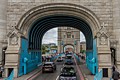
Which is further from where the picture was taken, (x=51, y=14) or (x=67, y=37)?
(x=67, y=37)

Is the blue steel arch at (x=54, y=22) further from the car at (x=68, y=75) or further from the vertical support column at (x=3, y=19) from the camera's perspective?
the car at (x=68, y=75)

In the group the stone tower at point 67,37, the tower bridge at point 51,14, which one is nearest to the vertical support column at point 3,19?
the tower bridge at point 51,14

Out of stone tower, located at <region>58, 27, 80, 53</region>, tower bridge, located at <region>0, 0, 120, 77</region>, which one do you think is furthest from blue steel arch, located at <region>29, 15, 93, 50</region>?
stone tower, located at <region>58, 27, 80, 53</region>

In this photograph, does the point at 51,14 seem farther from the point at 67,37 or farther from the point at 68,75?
the point at 67,37

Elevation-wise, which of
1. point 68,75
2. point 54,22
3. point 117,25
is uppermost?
point 54,22

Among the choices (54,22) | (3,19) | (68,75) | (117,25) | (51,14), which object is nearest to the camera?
(68,75)

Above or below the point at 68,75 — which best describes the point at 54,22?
above

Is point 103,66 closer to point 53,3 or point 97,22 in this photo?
point 97,22

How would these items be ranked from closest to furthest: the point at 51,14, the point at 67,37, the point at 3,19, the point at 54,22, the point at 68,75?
the point at 68,75, the point at 3,19, the point at 51,14, the point at 54,22, the point at 67,37

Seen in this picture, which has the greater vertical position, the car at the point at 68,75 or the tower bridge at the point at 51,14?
the tower bridge at the point at 51,14

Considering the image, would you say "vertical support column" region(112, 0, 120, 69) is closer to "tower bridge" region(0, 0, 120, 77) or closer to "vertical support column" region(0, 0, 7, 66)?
"tower bridge" region(0, 0, 120, 77)

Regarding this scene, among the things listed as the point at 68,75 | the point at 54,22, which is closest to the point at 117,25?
the point at 68,75

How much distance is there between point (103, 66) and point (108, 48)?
2.24 m

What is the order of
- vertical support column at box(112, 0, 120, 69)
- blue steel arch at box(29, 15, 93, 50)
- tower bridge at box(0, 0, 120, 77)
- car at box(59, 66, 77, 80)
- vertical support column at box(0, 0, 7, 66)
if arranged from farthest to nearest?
blue steel arch at box(29, 15, 93, 50)
vertical support column at box(0, 0, 7, 66)
vertical support column at box(112, 0, 120, 69)
tower bridge at box(0, 0, 120, 77)
car at box(59, 66, 77, 80)
